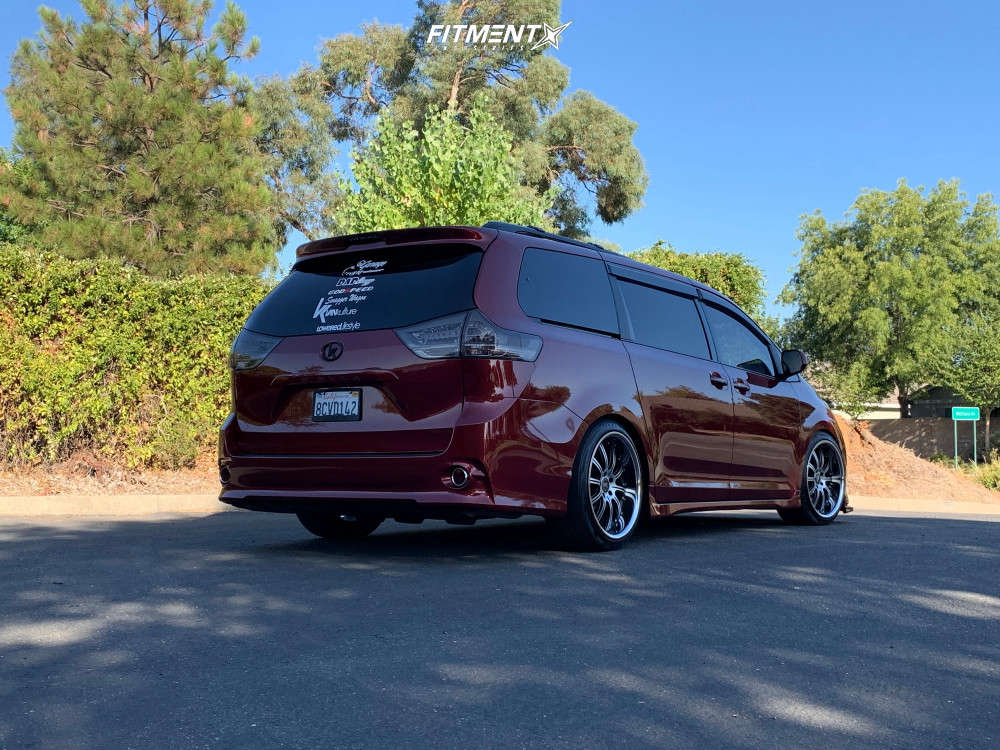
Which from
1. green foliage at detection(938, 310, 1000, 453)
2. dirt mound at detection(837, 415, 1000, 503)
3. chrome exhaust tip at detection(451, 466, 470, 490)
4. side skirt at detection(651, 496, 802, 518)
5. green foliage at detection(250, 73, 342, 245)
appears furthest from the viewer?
green foliage at detection(938, 310, 1000, 453)

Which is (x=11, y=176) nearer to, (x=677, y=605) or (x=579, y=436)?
(x=579, y=436)

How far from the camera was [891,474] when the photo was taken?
20.3 meters

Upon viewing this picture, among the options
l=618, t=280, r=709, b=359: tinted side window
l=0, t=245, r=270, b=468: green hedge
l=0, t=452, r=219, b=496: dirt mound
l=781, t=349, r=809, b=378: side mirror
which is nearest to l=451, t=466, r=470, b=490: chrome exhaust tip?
l=618, t=280, r=709, b=359: tinted side window

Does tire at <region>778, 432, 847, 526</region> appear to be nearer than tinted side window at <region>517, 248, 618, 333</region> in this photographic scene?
No

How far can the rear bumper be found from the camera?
609cm

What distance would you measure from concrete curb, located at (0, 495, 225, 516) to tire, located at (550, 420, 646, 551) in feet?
16.2

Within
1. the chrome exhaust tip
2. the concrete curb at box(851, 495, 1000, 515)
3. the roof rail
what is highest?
the roof rail

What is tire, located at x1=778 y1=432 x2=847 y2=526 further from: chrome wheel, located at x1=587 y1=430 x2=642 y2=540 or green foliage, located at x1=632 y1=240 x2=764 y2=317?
green foliage, located at x1=632 y1=240 x2=764 y2=317

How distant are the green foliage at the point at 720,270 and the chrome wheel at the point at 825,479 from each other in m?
8.73

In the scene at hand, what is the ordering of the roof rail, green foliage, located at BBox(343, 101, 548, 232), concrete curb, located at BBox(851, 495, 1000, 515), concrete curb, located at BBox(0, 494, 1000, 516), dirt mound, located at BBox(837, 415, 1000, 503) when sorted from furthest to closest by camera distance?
dirt mound, located at BBox(837, 415, 1000, 503)
green foliage, located at BBox(343, 101, 548, 232)
concrete curb, located at BBox(851, 495, 1000, 515)
concrete curb, located at BBox(0, 494, 1000, 516)
the roof rail

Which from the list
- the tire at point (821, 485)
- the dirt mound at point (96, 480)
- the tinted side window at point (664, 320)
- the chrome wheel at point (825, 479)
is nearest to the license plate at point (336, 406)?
the tinted side window at point (664, 320)

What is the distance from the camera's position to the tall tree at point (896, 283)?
51.9 meters

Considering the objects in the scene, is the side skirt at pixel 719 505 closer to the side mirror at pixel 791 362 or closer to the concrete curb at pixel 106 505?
the side mirror at pixel 791 362

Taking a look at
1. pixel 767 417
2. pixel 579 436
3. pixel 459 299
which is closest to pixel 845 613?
pixel 579 436
